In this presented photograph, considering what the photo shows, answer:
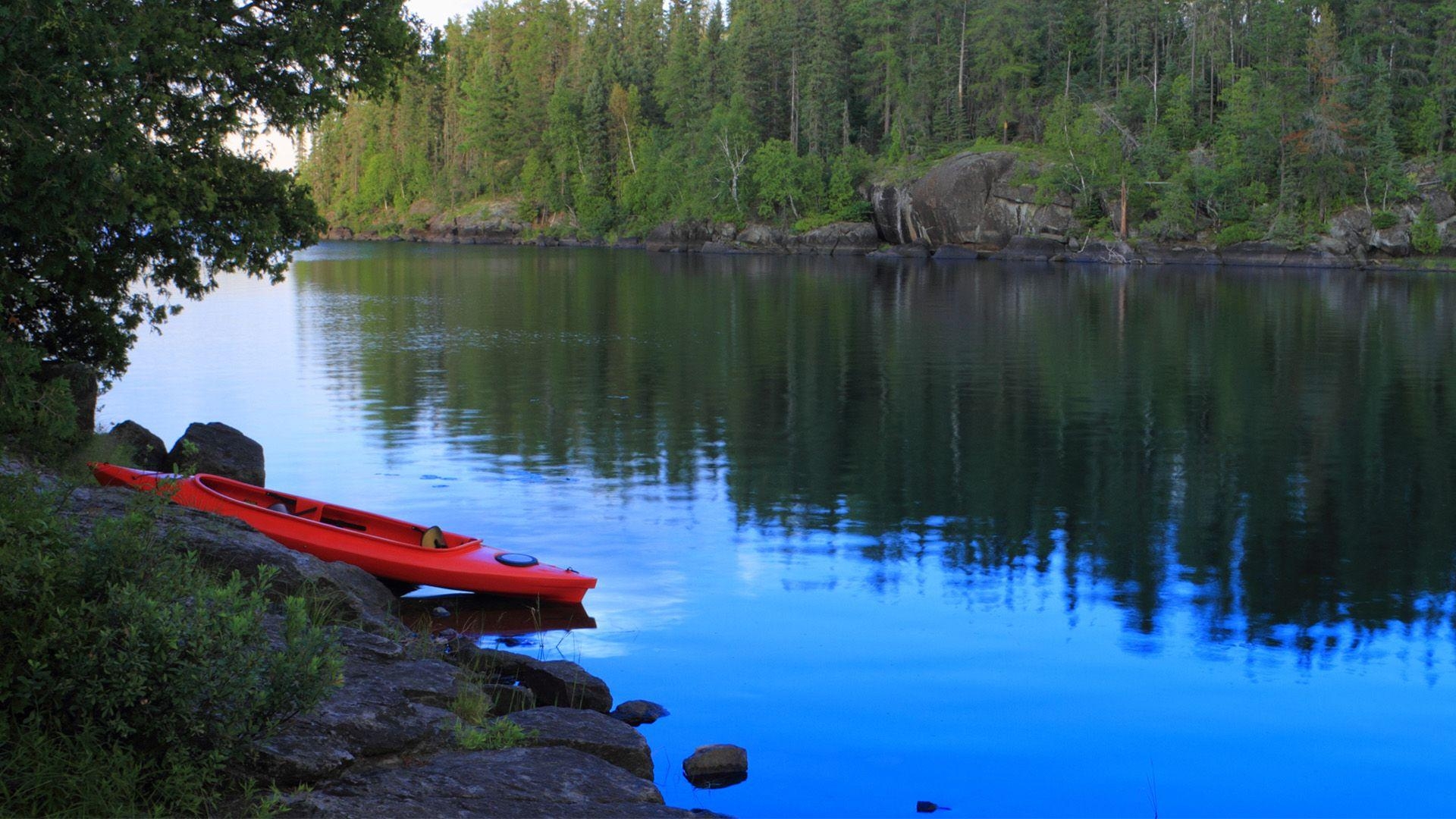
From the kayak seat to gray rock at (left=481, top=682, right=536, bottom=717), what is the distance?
11.1ft

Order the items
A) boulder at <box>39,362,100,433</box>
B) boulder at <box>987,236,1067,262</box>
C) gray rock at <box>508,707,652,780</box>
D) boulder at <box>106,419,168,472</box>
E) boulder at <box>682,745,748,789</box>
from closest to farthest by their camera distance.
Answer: gray rock at <box>508,707,652,780</box>
boulder at <box>682,745,748,789</box>
boulder at <box>39,362,100,433</box>
boulder at <box>106,419,168,472</box>
boulder at <box>987,236,1067,262</box>

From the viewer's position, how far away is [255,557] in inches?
415

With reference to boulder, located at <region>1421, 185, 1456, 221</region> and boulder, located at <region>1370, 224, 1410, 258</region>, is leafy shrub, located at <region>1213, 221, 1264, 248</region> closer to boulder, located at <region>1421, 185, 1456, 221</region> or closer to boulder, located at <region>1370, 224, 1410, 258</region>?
boulder, located at <region>1370, 224, 1410, 258</region>

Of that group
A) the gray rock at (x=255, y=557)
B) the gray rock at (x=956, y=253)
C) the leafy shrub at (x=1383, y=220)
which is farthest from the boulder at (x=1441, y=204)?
the gray rock at (x=255, y=557)

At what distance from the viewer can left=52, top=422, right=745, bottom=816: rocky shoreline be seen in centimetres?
679

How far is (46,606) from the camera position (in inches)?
241

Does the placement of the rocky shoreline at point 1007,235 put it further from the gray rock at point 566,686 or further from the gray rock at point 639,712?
the gray rock at point 566,686

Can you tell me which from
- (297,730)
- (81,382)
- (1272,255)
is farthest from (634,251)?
(297,730)

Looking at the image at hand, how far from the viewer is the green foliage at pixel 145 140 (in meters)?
11.0

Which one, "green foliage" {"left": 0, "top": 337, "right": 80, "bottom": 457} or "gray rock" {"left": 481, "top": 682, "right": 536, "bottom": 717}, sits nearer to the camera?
"gray rock" {"left": 481, "top": 682, "right": 536, "bottom": 717}

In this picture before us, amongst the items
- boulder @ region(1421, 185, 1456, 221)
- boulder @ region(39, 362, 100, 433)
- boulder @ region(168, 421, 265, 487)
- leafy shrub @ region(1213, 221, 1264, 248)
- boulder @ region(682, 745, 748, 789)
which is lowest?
boulder @ region(682, 745, 748, 789)

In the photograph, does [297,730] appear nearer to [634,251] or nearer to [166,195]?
[166,195]

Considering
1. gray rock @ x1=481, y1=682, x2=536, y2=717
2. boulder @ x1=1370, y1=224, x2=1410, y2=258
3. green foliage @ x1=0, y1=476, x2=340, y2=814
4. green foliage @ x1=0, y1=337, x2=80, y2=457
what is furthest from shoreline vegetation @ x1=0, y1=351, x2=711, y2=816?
boulder @ x1=1370, y1=224, x2=1410, y2=258

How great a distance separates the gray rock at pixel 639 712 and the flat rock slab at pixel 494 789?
230 centimetres
